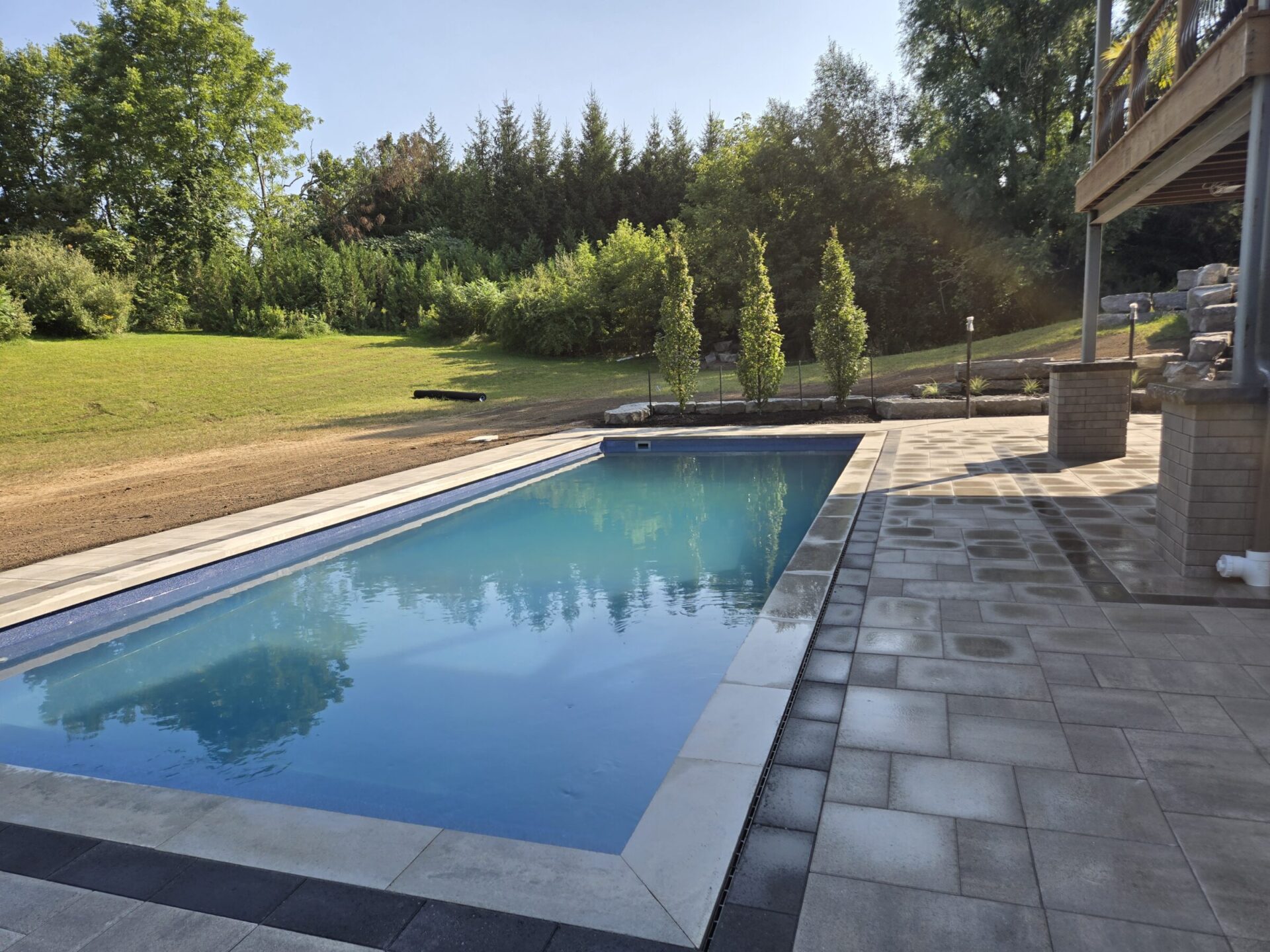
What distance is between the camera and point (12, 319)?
1647cm

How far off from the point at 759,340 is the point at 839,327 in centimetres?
119

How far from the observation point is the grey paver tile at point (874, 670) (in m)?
2.70

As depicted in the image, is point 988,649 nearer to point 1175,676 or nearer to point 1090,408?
point 1175,676

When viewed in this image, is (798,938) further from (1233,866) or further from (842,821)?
(1233,866)

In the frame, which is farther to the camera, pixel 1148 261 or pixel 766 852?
pixel 1148 261

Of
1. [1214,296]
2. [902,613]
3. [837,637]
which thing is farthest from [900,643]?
[1214,296]

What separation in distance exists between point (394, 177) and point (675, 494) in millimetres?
29520

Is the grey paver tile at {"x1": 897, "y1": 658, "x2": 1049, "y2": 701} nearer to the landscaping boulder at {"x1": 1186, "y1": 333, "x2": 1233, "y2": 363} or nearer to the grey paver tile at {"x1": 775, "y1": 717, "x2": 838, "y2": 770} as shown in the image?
the grey paver tile at {"x1": 775, "y1": 717, "x2": 838, "y2": 770}

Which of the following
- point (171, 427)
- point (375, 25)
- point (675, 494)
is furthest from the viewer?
point (171, 427)

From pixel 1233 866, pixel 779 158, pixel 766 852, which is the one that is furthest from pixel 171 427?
pixel 779 158

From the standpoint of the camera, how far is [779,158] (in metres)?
21.0

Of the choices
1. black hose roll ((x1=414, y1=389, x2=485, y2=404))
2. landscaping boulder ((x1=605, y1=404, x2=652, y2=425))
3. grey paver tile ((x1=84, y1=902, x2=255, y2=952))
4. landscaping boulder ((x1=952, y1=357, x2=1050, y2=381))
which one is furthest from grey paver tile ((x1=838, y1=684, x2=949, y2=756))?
black hose roll ((x1=414, y1=389, x2=485, y2=404))

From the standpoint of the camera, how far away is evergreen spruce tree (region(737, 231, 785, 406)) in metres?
11.1

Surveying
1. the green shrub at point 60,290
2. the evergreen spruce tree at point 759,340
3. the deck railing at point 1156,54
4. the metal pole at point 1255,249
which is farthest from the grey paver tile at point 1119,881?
the green shrub at point 60,290
